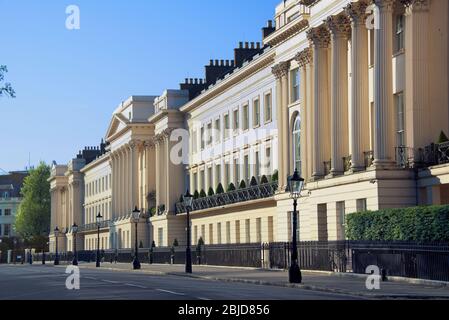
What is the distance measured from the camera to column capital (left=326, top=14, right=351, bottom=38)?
48844mm

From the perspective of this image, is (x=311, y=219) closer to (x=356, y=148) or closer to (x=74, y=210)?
(x=356, y=148)

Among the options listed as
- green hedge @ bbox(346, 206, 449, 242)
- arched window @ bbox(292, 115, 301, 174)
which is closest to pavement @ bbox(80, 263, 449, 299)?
green hedge @ bbox(346, 206, 449, 242)

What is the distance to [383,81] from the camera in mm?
44188

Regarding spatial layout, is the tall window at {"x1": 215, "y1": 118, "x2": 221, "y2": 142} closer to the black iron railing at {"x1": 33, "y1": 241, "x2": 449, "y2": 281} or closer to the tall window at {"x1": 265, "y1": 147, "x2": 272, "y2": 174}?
the black iron railing at {"x1": 33, "y1": 241, "x2": 449, "y2": 281}

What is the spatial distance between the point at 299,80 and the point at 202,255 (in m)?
18.2

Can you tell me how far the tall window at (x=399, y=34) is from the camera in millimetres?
45375

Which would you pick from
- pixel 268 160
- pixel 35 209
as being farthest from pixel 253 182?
pixel 35 209

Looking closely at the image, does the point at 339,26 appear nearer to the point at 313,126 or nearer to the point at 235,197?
the point at 313,126

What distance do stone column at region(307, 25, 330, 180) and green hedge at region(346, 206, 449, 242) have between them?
7969 mm

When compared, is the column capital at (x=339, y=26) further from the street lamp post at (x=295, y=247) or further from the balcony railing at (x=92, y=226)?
the balcony railing at (x=92, y=226)

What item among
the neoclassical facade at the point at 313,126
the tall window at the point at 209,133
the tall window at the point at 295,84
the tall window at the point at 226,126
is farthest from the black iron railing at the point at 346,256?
the tall window at the point at 209,133

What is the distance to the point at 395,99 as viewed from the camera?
45375mm

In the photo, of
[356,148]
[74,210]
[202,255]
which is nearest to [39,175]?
[74,210]

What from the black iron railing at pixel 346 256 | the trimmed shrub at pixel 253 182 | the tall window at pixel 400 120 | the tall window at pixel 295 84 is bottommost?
the black iron railing at pixel 346 256
